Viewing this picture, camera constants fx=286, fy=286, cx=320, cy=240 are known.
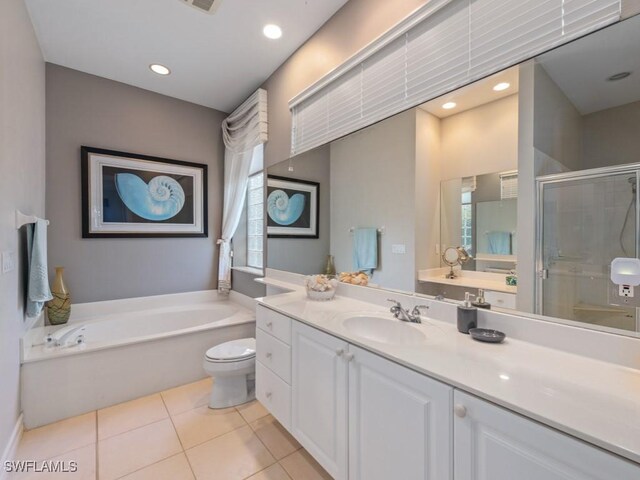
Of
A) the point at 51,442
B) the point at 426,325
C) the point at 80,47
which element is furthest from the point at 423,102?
the point at 51,442

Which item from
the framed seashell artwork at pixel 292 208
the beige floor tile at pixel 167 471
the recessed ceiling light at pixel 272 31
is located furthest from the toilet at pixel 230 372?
the recessed ceiling light at pixel 272 31

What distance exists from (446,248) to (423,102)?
0.76 meters

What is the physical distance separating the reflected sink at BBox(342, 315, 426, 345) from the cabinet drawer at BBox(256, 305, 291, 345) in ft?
1.18

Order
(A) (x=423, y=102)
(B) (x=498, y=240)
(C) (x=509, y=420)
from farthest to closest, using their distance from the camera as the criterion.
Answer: (A) (x=423, y=102)
(B) (x=498, y=240)
(C) (x=509, y=420)

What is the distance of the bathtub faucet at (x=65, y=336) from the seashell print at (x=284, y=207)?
1.81 metres

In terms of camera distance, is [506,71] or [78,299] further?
[78,299]

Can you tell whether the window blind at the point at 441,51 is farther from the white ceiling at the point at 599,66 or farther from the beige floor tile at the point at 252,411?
the beige floor tile at the point at 252,411

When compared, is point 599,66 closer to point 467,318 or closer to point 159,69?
point 467,318

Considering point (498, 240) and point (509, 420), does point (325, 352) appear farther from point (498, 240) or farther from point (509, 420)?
point (498, 240)

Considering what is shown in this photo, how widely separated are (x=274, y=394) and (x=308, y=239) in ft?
3.74

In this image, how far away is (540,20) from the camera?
42.1 inches

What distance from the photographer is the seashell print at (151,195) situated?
2.91 m

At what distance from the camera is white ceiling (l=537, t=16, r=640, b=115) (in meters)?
0.94

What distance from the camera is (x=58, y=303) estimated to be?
246 centimetres
